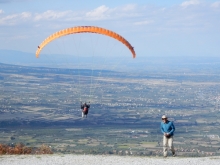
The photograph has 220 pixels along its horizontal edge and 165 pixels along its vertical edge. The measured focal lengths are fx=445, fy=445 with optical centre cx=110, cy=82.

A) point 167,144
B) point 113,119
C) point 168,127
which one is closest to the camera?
point 168,127

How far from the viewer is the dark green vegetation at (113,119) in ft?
189

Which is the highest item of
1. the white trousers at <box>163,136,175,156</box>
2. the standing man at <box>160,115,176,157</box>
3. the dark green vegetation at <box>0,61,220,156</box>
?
the standing man at <box>160,115,176,157</box>

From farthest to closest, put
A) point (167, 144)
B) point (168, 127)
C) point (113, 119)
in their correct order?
1. point (113, 119)
2. point (167, 144)
3. point (168, 127)

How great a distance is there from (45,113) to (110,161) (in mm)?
78939

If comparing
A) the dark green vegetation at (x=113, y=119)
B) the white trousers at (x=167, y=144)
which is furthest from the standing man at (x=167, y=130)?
the dark green vegetation at (x=113, y=119)

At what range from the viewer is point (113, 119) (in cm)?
8769

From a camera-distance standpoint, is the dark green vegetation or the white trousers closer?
the white trousers

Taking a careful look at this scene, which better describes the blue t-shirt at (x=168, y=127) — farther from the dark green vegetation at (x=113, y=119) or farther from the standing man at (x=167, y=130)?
the dark green vegetation at (x=113, y=119)

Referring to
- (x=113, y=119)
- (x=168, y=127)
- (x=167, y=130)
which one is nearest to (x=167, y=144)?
(x=167, y=130)

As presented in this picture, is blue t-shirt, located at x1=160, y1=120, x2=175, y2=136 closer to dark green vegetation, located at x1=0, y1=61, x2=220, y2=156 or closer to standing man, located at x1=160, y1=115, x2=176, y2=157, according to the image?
standing man, located at x1=160, y1=115, x2=176, y2=157

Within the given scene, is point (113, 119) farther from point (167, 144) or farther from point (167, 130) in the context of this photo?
point (167, 130)

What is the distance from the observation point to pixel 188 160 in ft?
56.1

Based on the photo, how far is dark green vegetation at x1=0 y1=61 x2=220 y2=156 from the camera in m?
57.5

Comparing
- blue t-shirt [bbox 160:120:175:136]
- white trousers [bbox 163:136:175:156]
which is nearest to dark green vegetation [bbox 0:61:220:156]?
white trousers [bbox 163:136:175:156]
